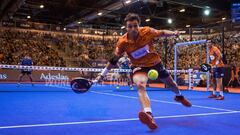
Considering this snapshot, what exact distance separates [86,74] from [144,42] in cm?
1667

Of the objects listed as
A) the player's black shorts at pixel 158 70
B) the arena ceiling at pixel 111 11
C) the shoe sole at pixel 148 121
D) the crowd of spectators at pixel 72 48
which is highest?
the arena ceiling at pixel 111 11

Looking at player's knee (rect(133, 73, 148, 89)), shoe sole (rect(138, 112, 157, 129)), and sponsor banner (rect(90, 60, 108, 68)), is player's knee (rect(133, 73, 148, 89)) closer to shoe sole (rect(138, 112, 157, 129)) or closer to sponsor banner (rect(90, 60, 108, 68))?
shoe sole (rect(138, 112, 157, 129))

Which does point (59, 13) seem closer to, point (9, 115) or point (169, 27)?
point (169, 27)

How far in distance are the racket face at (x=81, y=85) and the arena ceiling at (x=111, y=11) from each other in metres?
15.4

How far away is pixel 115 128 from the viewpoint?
3.54 metres

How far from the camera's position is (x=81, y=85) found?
4176 mm

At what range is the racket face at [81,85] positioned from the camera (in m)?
4.15

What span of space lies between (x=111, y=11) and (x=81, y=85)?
19.2m

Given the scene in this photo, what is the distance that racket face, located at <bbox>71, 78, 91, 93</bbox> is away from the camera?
415 centimetres

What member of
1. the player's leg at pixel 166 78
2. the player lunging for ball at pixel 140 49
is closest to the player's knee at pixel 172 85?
the player's leg at pixel 166 78

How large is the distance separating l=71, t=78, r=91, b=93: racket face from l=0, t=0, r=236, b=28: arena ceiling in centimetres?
1542

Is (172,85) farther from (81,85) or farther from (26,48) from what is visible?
(26,48)

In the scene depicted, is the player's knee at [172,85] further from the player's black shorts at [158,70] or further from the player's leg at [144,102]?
the player's leg at [144,102]

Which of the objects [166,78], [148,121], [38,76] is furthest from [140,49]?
[38,76]
